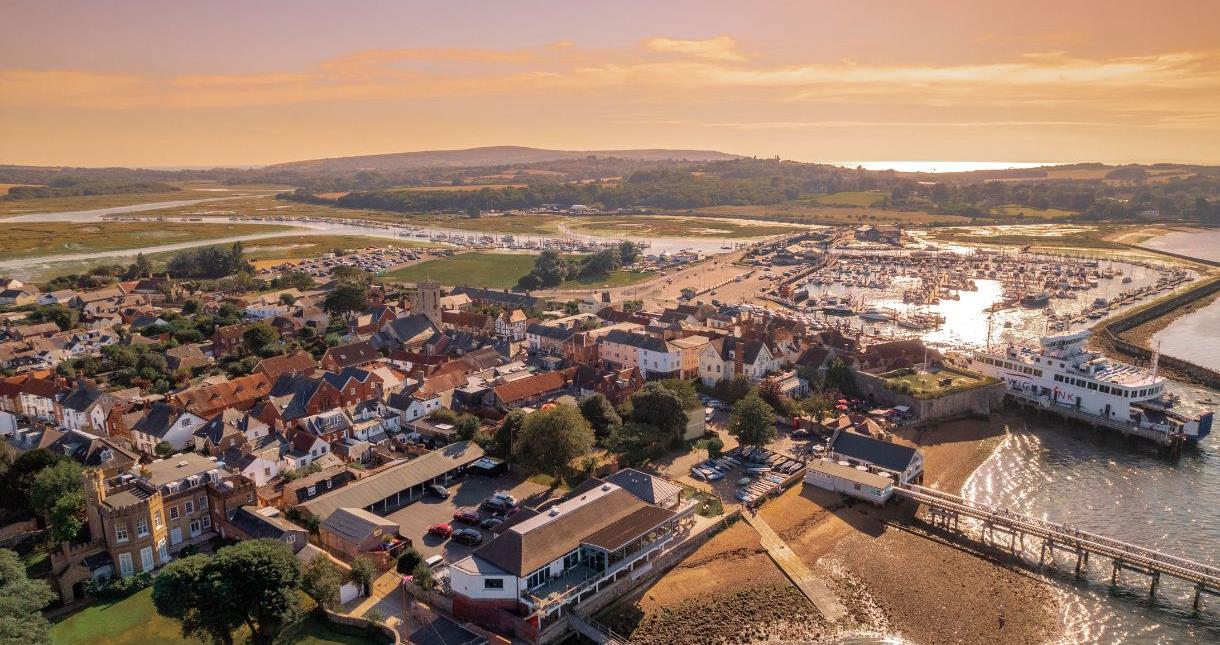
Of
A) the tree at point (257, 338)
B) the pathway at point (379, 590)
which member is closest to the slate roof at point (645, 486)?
the pathway at point (379, 590)

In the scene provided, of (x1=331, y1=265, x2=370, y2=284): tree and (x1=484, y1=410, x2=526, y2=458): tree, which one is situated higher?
(x1=331, y1=265, x2=370, y2=284): tree

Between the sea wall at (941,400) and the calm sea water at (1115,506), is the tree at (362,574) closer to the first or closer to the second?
the calm sea water at (1115,506)

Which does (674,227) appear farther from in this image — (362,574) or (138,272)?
(362,574)

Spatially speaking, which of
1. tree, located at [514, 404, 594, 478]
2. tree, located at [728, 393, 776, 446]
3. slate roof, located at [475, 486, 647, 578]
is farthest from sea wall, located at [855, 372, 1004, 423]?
slate roof, located at [475, 486, 647, 578]

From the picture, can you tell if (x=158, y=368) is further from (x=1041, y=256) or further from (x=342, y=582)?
(x=1041, y=256)

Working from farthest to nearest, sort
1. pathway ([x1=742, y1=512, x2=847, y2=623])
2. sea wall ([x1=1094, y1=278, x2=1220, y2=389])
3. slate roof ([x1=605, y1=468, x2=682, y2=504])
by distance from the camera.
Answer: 1. sea wall ([x1=1094, y1=278, x2=1220, y2=389])
2. slate roof ([x1=605, y1=468, x2=682, y2=504])
3. pathway ([x1=742, y1=512, x2=847, y2=623])

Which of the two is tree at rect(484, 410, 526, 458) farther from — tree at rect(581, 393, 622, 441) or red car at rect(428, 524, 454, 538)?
red car at rect(428, 524, 454, 538)

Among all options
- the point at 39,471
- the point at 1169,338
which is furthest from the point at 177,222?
the point at 1169,338

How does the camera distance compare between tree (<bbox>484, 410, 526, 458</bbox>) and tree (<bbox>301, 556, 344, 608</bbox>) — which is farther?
tree (<bbox>484, 410, 526, 458</bbox>)
